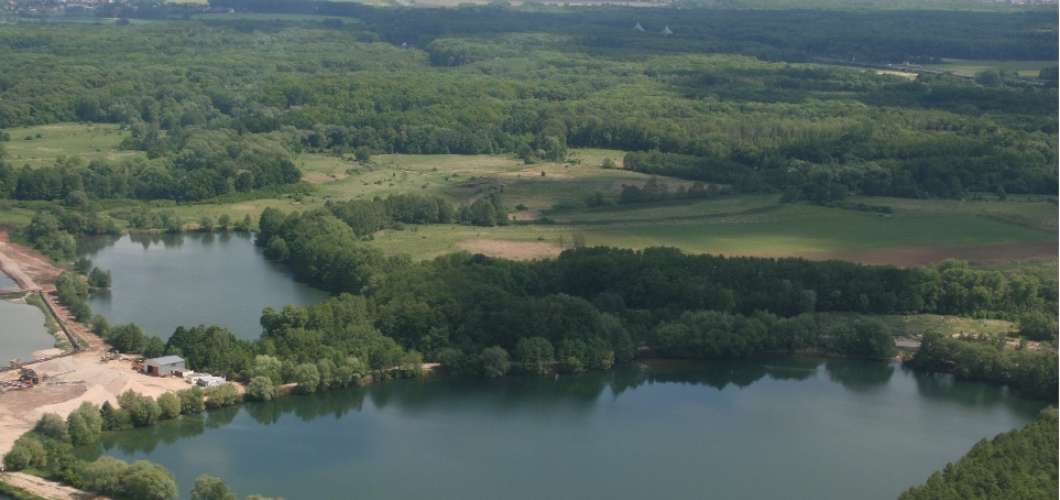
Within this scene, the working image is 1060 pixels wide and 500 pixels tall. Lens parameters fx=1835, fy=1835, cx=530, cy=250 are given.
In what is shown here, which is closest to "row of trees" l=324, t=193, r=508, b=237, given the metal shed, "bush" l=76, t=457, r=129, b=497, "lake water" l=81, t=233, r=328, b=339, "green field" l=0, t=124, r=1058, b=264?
"green field" l=0, t=124, r=1058, b=264

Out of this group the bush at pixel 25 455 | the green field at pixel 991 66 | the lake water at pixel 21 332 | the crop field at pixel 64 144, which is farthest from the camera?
the green field at pixel 991 66

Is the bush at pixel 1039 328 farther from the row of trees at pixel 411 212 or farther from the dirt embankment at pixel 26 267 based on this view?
the dirt embankment at pixel 26 267

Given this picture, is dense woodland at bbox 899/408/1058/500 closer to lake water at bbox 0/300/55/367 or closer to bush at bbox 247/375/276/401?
bush at bbox 247/375/276/401

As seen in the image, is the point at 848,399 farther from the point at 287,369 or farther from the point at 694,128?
the point at 694,128

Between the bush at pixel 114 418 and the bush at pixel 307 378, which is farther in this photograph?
the bush at pixel 307 378

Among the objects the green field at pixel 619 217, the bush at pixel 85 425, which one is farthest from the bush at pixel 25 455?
the green field at pixel 619 217
